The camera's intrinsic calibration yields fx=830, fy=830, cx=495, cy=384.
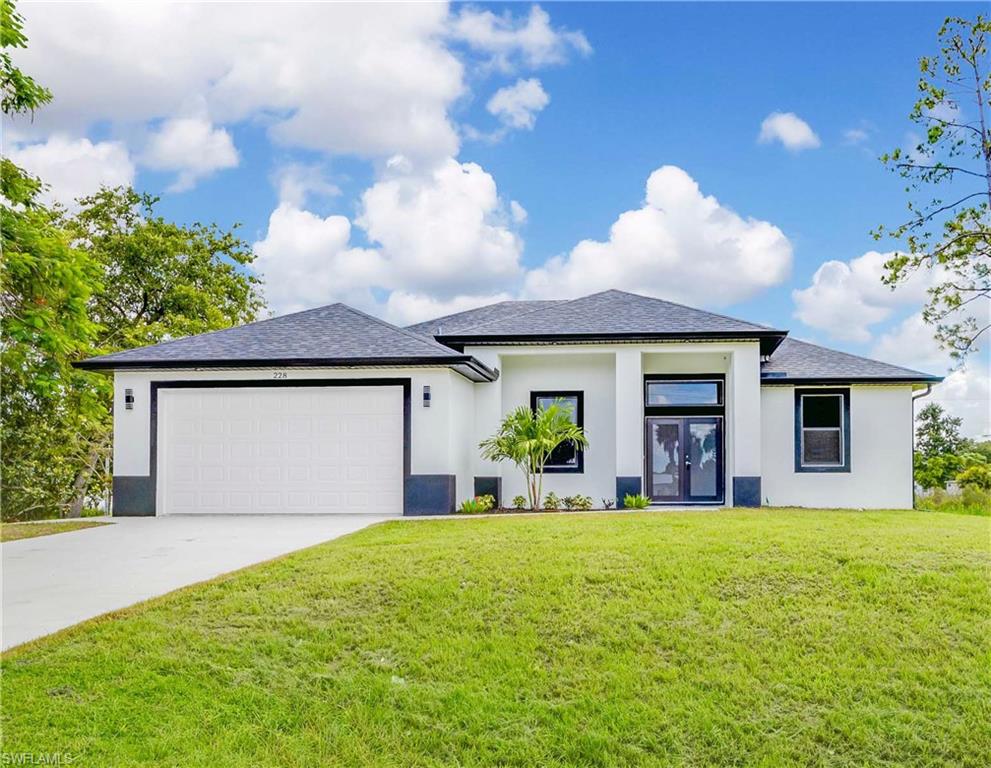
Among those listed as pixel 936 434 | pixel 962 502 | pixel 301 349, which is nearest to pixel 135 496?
pixel 301 349

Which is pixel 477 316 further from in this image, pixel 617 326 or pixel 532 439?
pixel 532 439

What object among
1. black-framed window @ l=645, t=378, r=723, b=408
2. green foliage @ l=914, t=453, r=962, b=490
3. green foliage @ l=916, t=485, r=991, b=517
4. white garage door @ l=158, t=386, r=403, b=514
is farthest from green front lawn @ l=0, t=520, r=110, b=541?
green foliage @ l=914, t=453, r=962, b=490

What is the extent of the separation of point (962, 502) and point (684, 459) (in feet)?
23.1

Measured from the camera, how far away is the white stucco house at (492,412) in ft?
51.6

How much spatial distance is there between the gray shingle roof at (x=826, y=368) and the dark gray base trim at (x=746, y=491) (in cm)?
249

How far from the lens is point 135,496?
16016 mm

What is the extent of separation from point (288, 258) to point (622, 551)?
60.1ft

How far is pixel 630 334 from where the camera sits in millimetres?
16969

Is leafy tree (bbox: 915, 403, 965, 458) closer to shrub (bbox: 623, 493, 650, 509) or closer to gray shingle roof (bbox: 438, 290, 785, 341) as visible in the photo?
gray shingle roof (bbox: 438, 290, 785, 341)

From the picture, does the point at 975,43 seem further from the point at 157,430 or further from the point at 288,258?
the point at 288,258

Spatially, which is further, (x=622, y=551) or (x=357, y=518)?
(x=357, y=518)

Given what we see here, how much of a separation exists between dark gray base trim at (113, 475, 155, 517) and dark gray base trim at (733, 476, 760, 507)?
1161 centimetres

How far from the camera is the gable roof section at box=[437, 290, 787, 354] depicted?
1694 centimetres

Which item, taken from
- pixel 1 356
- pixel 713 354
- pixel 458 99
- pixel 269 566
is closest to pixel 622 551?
pixel 269 566
